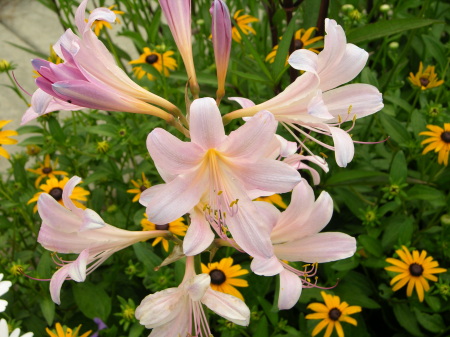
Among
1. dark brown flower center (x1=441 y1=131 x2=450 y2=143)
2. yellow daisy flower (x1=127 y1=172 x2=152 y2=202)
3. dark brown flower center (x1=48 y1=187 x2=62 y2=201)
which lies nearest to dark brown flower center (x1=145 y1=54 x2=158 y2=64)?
yellow daisy flower (x1=127 y1=172 x2=152 y2=202)

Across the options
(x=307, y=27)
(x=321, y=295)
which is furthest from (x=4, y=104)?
(x=321, y=295)

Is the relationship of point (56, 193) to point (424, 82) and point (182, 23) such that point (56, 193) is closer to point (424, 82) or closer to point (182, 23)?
point (182, 23)

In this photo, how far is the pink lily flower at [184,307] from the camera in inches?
39.8

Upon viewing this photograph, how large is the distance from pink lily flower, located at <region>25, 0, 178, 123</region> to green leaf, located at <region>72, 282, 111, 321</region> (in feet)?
3.08

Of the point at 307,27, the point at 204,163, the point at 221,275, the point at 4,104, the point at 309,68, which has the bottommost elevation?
the point at 4,104

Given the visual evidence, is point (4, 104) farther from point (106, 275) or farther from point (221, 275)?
point (221, 275)

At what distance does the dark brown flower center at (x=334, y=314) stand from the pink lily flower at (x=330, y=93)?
0.73 m

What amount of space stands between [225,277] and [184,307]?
53 centimetres

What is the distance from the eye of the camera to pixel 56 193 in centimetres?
189

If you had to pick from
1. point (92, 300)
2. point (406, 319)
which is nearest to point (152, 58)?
point (92, 300)

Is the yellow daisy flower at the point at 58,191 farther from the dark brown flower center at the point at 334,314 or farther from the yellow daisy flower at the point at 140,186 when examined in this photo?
the dark brown flower center at the point at 334,314

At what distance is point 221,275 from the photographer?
1603 mm

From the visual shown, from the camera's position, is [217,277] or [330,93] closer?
[330,93]

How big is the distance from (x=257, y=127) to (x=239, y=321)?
0.37m
